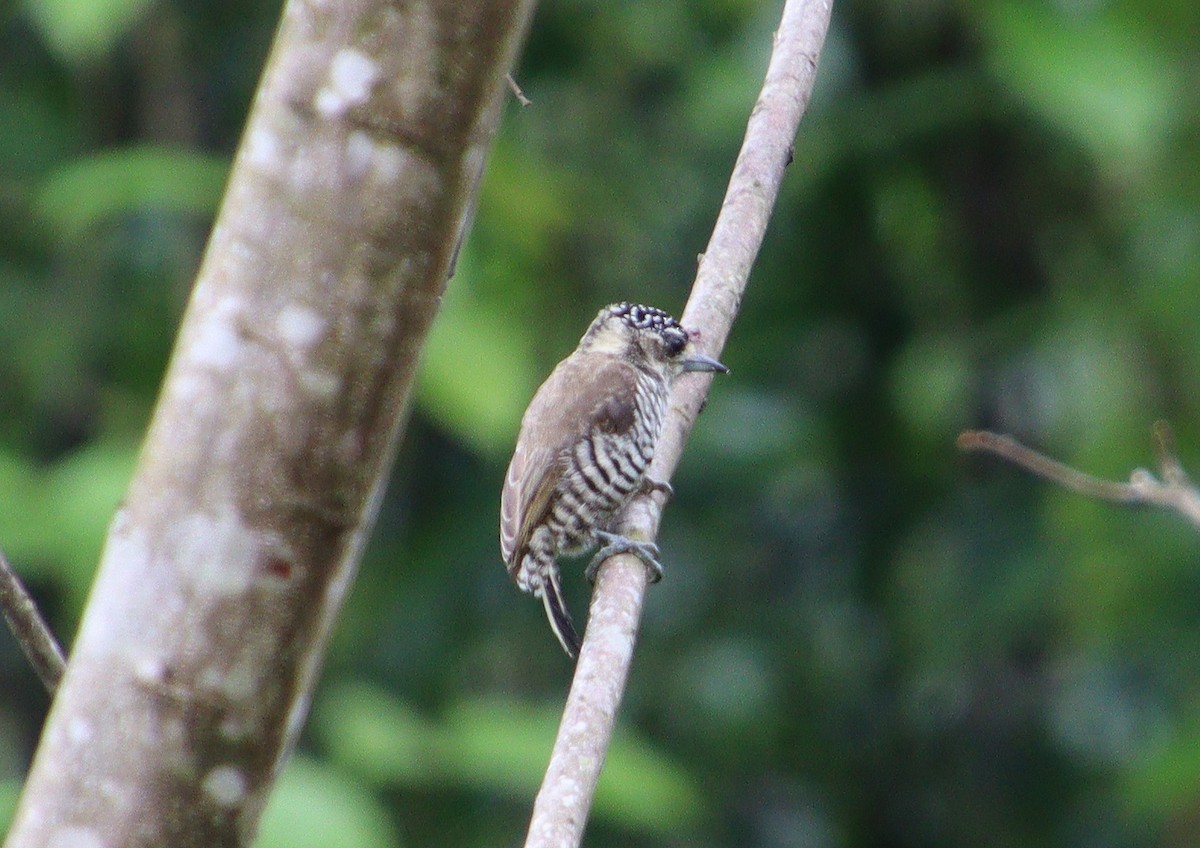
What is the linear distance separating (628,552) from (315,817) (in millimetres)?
1182

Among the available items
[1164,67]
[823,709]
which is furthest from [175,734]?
[823,709]

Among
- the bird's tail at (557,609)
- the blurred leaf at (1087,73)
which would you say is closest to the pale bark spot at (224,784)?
the bird's tail at (557,609)

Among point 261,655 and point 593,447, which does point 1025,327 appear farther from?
point 261,655

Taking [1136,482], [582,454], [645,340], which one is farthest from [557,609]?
[1136,482]

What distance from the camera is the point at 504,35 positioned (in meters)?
1.57

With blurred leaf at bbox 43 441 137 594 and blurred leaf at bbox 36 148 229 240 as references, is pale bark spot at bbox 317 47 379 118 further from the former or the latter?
blurred leaf at bbox 36 148 229 240

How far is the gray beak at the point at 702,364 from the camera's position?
3562mm

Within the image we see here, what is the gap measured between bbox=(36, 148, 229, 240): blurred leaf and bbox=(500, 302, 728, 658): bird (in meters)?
1.36

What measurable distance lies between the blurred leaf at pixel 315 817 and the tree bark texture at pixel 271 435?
2.20m

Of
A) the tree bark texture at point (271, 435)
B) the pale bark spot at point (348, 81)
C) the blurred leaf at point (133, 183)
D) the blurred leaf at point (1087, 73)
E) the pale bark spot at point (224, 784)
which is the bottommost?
the pale bark spot at point (224, 784)

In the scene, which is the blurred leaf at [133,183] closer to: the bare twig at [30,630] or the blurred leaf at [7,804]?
the blurred leaf at [7,804]

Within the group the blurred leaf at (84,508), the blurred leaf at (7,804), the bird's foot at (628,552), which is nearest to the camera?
the bird's foot at (628,552)

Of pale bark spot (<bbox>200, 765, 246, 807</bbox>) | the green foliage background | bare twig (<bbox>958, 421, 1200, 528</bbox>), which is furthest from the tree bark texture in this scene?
the green foliage background

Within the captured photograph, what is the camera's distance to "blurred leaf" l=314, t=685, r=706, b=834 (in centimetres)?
436
